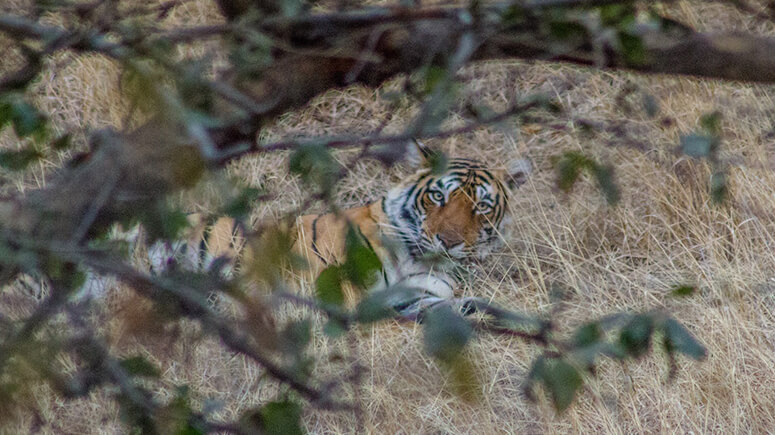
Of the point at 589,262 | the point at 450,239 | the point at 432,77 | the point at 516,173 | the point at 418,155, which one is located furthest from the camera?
the point at 516,173

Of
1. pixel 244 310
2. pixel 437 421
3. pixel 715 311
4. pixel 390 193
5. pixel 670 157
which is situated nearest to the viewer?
pixel 244 310

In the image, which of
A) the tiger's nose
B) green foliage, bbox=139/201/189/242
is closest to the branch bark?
green foliage, bbox=139/201/189/242

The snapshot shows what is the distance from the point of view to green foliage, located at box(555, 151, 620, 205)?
739 mm

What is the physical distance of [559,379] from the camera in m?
0.58

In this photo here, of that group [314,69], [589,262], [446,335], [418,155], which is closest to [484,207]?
[418,155]

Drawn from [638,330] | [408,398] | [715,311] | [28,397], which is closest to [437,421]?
[408,398]

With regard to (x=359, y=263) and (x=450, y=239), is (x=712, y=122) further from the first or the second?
(x=450, y=239)

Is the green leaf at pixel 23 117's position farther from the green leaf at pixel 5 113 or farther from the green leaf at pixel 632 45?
the green leaf at pixel 632 45

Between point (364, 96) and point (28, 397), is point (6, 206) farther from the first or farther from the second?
point (364, 96)

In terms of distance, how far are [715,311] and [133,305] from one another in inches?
92.7

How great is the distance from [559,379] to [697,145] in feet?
1.00

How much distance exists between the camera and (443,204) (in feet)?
11.8

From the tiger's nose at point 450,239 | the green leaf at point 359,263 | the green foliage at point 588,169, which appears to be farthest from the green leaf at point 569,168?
the tiger's nose at point 450,239

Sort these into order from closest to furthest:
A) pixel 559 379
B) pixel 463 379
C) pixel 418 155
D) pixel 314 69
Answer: pixel 463 379 → pixel 559 379 → pixel 314 69 → pixel 418 155
